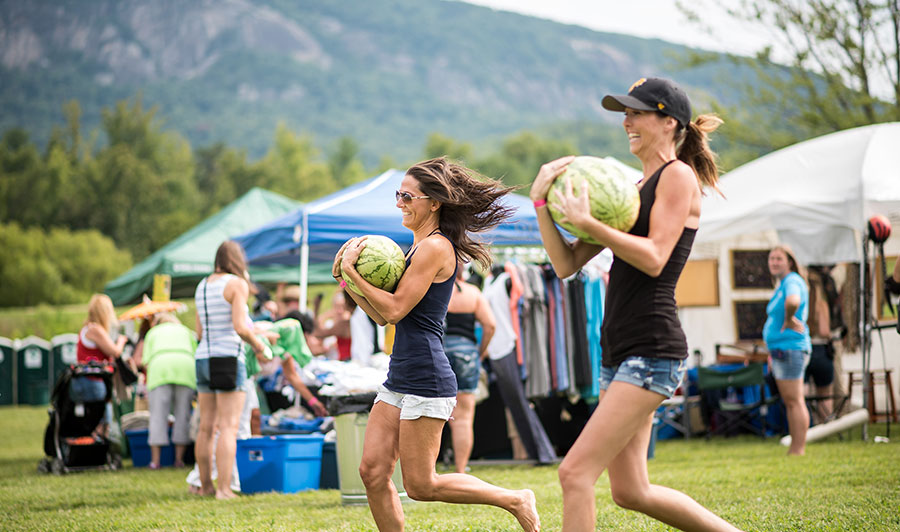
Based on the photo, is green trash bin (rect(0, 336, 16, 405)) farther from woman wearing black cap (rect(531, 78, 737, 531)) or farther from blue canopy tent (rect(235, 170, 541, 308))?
woman wearing black cap (rect(531, 78, 737, 531))

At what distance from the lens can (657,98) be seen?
3600 mm

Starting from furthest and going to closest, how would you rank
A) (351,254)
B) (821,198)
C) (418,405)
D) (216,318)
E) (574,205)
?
(821,198), (216,318), (351,254), (418,405), (574,205)

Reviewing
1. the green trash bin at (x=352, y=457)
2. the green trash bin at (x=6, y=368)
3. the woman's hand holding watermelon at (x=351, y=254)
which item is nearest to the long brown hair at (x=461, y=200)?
the woman's hand holding watermelon at (x=351, y=254)

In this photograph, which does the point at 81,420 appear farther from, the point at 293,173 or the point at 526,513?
the point at 293,173

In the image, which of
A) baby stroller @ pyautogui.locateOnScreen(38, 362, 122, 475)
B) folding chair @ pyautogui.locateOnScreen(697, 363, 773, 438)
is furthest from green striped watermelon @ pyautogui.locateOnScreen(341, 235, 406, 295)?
folding chair @ pyautogui.locateOnScreen(697, 363, 773, 438)

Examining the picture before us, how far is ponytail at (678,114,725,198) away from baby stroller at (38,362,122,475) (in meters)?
8.29

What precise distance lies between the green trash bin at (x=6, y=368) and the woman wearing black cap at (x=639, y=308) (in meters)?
25.0

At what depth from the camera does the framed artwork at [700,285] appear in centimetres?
1453

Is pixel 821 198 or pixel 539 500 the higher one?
pixel 821 198

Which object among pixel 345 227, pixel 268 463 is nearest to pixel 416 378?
pixel 268 463

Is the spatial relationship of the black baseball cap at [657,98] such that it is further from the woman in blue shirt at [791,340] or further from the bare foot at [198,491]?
the woman in blue shirt at [791,340]

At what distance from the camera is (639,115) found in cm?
367

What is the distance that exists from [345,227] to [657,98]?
7.63 meters

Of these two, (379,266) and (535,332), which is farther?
(535,332)
